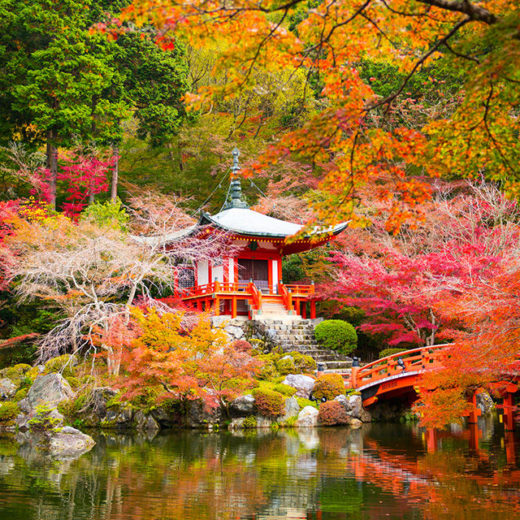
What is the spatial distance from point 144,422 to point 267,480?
748 centimetres

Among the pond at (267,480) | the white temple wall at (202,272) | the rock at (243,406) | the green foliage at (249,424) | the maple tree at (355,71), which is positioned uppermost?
the white temple wall at (202,272)

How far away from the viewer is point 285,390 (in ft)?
51.5

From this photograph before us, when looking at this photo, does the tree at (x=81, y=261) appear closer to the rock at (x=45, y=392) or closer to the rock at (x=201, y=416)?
the rock at (x=45, y=392)

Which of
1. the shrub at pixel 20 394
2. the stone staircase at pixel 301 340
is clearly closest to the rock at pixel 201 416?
the stone staircase at pixel 301 340

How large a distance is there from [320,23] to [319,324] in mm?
15658

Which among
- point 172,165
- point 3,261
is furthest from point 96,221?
point 172,165

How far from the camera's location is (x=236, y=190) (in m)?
25.3

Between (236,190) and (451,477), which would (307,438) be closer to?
(451,477)

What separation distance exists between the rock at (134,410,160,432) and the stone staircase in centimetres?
544

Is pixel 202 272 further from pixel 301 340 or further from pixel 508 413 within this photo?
pixel 508 413

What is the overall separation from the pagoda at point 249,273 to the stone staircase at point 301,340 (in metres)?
0.66

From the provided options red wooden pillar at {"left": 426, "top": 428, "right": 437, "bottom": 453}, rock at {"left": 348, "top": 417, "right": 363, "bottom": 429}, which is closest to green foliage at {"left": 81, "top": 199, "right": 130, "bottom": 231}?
rock at {"left": 348, "top": 417, "right": 363, "bottom": 429}

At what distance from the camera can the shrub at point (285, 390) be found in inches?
618

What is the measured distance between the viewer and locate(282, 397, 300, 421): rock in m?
15.2
